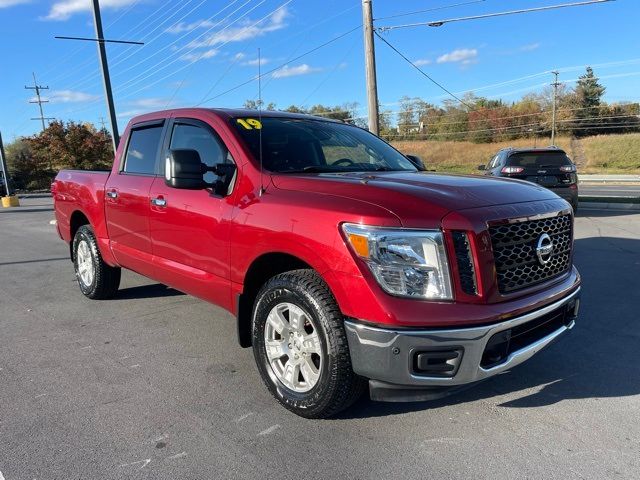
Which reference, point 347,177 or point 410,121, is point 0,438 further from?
point 410,121

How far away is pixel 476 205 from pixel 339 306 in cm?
93

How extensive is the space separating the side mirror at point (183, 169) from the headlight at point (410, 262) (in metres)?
1.47

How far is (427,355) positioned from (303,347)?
2.67 feet

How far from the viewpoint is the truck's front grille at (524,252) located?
9.04ft

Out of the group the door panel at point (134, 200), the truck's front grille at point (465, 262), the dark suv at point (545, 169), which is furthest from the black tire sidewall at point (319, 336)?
the dark suv at point (545, 169)

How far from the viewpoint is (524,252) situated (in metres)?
2.91

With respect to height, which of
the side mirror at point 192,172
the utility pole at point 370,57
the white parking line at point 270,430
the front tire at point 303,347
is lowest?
the white parking line at point 270,430

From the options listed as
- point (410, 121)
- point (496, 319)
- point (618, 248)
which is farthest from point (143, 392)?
point (410, 121)

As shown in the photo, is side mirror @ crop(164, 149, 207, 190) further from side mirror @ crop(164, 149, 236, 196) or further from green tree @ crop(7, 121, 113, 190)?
green tree @ crop(7, 121, 113, 190)

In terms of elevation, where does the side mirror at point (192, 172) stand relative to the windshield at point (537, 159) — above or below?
above

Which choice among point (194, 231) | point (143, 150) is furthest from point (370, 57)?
point (194, 231)

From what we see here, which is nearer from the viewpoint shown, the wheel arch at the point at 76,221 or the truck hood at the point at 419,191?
the truck hood at the point at 419,191

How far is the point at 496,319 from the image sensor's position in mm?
2613

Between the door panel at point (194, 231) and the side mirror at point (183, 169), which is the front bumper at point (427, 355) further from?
the side mirror at point (183, 169)
